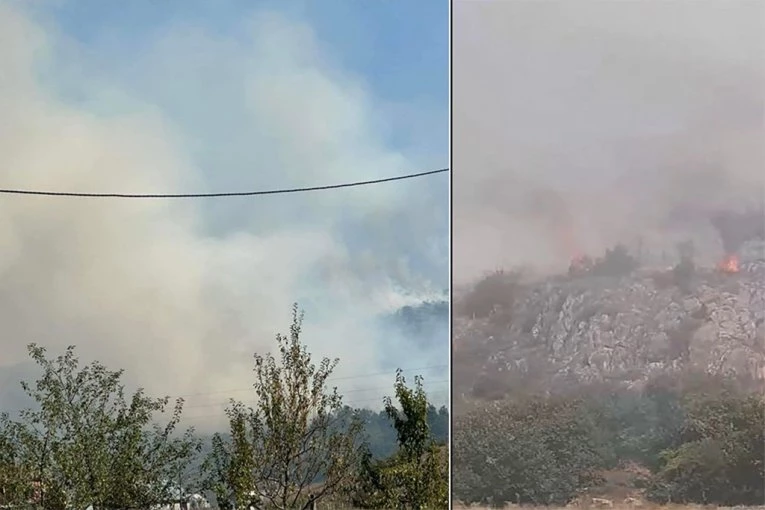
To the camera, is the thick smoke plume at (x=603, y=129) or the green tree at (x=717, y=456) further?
the thick smoke plume at (x=603, y=129)

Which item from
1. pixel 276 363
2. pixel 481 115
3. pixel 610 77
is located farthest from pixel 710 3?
pixel 276 363

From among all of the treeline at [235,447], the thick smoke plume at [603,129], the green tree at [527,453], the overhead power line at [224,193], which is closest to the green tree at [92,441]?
the treeline at [235,447]

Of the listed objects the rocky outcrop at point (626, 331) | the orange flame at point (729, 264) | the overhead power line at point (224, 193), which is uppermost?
the overhead power line at point (224, 193)

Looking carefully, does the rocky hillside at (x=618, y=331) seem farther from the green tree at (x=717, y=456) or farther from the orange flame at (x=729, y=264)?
the green tree at (x=717, y=456)

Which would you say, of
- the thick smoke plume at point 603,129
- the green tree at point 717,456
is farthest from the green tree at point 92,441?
the green tree at point 717,456

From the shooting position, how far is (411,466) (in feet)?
11.0

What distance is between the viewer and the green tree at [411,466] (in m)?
3.34

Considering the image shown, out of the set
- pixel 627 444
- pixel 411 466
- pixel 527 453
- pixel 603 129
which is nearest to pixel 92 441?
pixel 411 466

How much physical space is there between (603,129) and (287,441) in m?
1.44

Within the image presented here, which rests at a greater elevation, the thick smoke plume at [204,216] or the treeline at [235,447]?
the thick smoke plume at [204,216]

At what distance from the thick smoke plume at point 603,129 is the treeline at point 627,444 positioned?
44 cm

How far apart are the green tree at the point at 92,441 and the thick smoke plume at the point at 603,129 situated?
1101 mm

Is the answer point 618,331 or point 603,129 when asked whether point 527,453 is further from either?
point 603,129

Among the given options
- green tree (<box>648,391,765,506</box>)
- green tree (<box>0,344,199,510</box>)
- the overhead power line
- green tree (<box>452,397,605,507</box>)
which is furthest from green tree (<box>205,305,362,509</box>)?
green tree (<box>648,391,765,506</box>)
